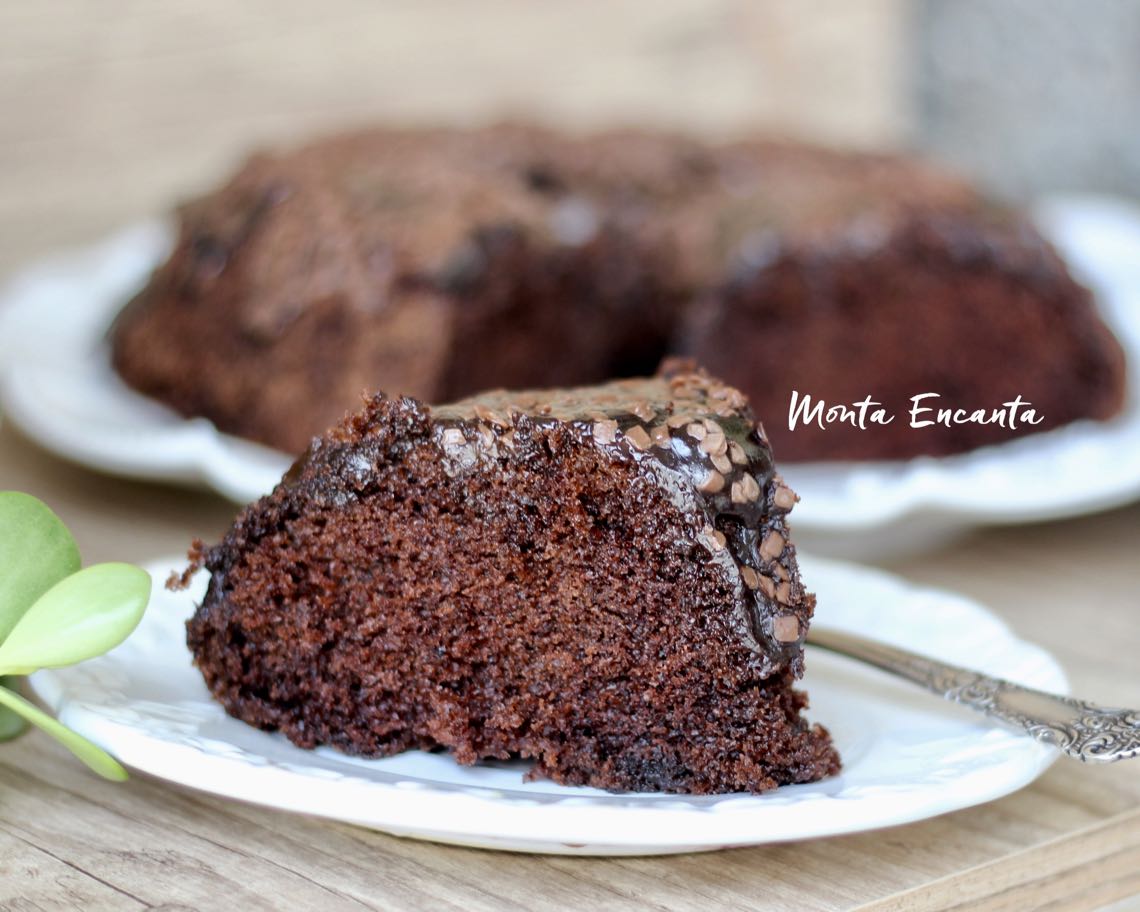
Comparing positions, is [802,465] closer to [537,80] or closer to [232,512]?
[232,512]

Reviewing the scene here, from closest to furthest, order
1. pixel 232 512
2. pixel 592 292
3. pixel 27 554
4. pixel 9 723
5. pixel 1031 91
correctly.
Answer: pixel 27 554 → pixel 9 723 → pixel 232 512 → pixel 592 292 → pixel 1031 91

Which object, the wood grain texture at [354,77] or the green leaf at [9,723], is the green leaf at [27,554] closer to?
the green leaf at [9,723]

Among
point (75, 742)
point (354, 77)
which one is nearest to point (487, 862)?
point (75, 742)

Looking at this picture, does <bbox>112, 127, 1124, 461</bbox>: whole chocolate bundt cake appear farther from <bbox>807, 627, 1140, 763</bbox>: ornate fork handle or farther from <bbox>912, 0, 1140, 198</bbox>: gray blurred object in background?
<bbox>912, 0, 1140, 198</bbox>: gray blurred object in background

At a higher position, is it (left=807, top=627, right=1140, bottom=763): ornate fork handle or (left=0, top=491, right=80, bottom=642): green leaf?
(left=807, top=627, right=1140, bottom=763): ornate fork handle

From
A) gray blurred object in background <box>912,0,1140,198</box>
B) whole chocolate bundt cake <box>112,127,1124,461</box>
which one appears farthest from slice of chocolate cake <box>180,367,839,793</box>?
gray blurred object in background <box>912,0,1140,198</box>

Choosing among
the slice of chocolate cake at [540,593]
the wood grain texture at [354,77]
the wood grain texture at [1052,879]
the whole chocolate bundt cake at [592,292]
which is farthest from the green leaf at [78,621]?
the wood grain texture at [354,77]
